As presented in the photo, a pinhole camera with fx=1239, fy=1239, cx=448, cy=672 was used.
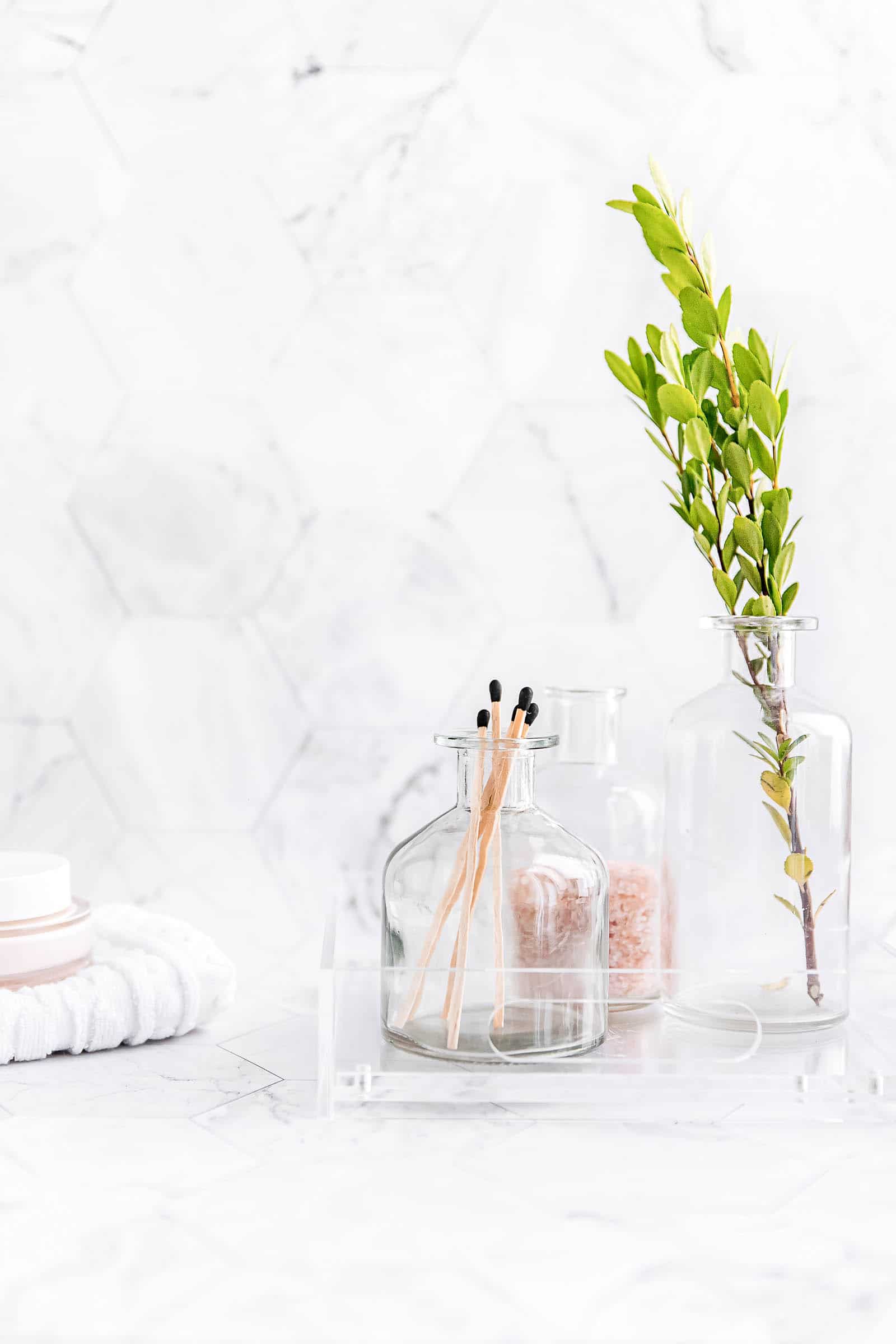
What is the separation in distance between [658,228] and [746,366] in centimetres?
12

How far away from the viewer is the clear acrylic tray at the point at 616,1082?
2.63 ft

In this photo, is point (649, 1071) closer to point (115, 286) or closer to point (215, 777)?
point (215, 777)

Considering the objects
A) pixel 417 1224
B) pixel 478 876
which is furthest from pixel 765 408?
pixel 417 1224

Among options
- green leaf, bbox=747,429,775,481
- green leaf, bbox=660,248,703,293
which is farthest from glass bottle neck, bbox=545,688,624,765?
green leaf, bbox=660,248,703,293

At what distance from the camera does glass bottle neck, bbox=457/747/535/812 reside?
88cm

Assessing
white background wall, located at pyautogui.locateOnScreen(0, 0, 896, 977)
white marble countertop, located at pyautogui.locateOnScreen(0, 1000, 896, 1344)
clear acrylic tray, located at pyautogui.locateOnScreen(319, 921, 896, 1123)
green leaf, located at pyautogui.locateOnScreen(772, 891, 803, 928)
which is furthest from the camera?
white background wall, located at pyautogui.locateOnScreen(0, 0, 896, 977)

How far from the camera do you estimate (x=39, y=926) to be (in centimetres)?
92

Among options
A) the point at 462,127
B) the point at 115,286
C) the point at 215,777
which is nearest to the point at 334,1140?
the point at 215,777

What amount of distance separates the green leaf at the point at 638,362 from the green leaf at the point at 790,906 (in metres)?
0.39

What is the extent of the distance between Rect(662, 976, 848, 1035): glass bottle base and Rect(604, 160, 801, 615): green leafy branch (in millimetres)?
272

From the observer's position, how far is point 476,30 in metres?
1.16

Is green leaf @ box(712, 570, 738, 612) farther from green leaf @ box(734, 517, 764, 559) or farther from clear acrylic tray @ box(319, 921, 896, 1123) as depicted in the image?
clear acrylic tray @ box(319, 921, 896, 1123)

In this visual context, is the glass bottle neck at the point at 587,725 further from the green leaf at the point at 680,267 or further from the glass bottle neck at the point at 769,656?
the green leaf at the point at 680,267

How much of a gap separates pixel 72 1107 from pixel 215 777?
42 cm
